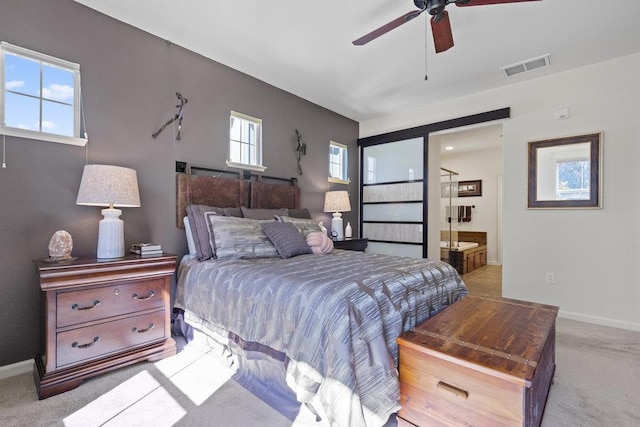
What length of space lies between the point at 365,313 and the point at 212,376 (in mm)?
1238

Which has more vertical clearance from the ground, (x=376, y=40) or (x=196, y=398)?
(x=376, y=40)

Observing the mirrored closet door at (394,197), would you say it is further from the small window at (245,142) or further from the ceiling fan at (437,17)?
the ceiling fan at (437,17)

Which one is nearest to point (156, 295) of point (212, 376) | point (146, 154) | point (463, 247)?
point (212, 376)

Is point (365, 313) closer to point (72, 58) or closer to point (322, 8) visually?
point (322, 8)

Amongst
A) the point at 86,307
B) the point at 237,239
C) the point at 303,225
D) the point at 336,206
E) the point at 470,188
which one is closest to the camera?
the point at 86,307

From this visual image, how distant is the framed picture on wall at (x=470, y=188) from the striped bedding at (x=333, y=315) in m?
5.68

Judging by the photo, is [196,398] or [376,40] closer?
[196,398]

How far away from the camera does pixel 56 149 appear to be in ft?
7.41

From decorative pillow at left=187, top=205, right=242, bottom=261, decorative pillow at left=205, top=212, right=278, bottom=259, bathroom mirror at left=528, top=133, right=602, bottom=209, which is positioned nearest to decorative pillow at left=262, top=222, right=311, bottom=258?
decorative pillow at left=205, top=212, right=278, bottom=259

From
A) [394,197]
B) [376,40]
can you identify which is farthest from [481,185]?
[376,40]

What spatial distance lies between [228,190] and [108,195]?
123 cm

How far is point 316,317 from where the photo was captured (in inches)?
59.8

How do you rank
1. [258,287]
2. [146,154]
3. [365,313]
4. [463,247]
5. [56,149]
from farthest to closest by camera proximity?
1. [463,247]
2. [146,154]
3. [56,149]
4. [258,287]
5. [365,313]

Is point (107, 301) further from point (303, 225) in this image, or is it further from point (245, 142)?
point (245, 142)
